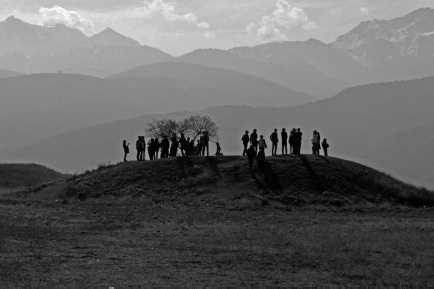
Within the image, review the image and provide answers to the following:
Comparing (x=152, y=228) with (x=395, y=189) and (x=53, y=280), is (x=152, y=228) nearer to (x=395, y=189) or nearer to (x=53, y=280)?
(x=53, y=280)

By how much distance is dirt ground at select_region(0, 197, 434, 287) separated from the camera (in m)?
16.8

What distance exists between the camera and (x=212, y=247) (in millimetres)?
21844

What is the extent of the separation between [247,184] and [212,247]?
1749 centimetres

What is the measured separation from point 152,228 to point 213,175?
13726mm

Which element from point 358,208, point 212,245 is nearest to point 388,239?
point 212,245

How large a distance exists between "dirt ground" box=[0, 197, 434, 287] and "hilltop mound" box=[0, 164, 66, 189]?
1765 centimetres

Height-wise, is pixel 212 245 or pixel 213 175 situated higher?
pixel 213 175

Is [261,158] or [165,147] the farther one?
[165,147]

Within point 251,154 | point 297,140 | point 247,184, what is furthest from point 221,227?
point 297,140

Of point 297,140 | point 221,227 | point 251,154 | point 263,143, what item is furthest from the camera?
point 297,140

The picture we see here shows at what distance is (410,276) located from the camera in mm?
16906

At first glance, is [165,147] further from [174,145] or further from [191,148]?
[191,148]

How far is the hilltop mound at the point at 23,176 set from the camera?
51875 millimetres

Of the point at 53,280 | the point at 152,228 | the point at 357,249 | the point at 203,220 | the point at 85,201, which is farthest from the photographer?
the point at 85,201
